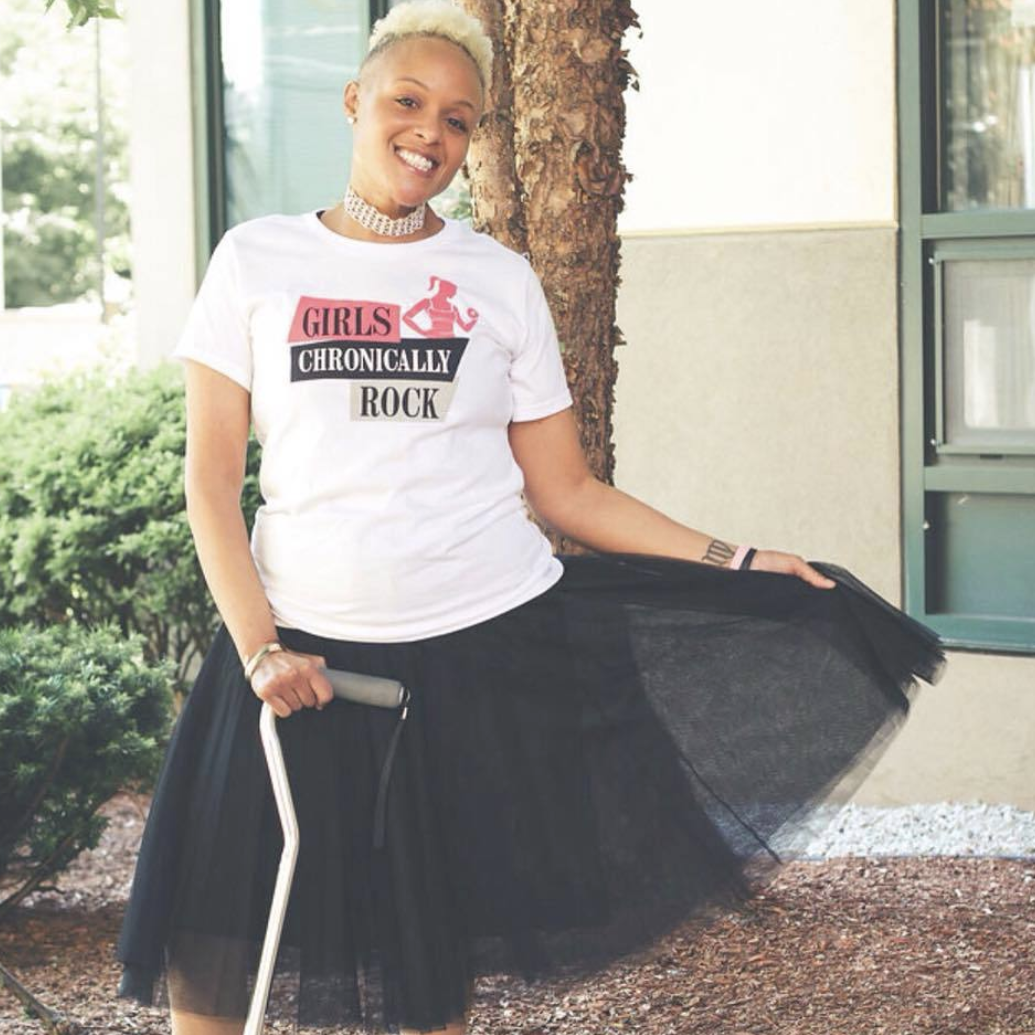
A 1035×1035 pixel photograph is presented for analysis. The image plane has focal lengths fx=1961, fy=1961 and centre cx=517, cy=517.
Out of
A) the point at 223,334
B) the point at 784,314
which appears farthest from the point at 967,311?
the point at 223,334

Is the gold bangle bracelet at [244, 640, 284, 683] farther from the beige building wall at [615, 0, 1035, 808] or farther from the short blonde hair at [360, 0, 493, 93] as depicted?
the beige building wall at [615, 0, 1035, 808]

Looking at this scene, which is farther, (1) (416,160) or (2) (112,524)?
(2) (112,524)

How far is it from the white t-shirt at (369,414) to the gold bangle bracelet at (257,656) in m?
0.11

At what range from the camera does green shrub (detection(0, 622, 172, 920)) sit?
17.4 feet

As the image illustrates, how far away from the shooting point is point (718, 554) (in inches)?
151

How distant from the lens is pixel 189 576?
24.8 ft

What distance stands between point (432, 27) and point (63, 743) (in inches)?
105

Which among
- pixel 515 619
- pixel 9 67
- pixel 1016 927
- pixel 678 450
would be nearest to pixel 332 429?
pixel 515 619

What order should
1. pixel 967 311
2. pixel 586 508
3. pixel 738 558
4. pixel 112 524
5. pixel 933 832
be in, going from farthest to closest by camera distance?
pixel 112 524
pixel 967 311
pixel 933 832
pixel 738 558
pixel 586 508

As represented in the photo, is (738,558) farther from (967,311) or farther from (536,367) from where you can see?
(967,311)

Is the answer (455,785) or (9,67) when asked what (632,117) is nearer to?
(455,785)

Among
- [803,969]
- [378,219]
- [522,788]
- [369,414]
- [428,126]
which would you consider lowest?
[803,969]

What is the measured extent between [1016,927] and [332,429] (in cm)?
286

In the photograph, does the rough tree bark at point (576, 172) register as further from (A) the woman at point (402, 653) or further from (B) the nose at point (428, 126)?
(B) the nose at point (428, 126)
